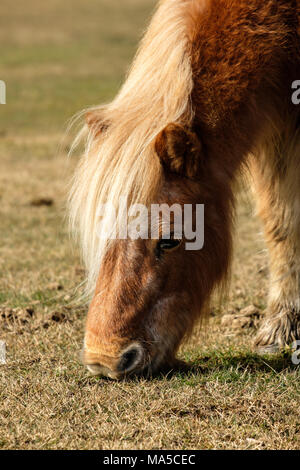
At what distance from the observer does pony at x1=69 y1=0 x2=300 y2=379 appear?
309cm

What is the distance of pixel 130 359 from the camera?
317cm

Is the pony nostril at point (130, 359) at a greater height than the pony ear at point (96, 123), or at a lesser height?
lesser

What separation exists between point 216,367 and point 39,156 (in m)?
8.14

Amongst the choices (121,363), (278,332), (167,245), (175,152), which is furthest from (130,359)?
(278,332)

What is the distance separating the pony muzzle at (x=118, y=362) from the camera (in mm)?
3098

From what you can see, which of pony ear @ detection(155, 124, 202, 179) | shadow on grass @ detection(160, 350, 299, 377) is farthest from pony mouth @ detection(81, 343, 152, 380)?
pony ear @ detection(155, 124, 202, 179)

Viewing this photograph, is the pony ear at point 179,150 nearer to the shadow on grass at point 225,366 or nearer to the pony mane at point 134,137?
the pony mane at point 134,137

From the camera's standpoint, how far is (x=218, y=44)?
330 cm

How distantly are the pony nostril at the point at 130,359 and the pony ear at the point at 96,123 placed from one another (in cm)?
103

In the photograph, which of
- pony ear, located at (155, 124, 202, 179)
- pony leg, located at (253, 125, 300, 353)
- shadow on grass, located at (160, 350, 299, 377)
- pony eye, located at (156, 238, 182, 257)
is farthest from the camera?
pony leg, located at (253, 125, 300, 353)

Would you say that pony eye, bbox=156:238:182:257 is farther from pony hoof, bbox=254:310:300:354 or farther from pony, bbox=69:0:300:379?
pony hoof, bbox=254:310:300:354

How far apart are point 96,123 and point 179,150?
0.47 meters

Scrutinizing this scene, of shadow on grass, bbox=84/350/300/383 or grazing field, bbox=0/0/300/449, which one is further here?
shadow on grass, bbox=84/350/300/383

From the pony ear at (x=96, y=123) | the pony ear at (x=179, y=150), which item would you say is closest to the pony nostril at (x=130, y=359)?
the pony ear at (x=179, y=150)
